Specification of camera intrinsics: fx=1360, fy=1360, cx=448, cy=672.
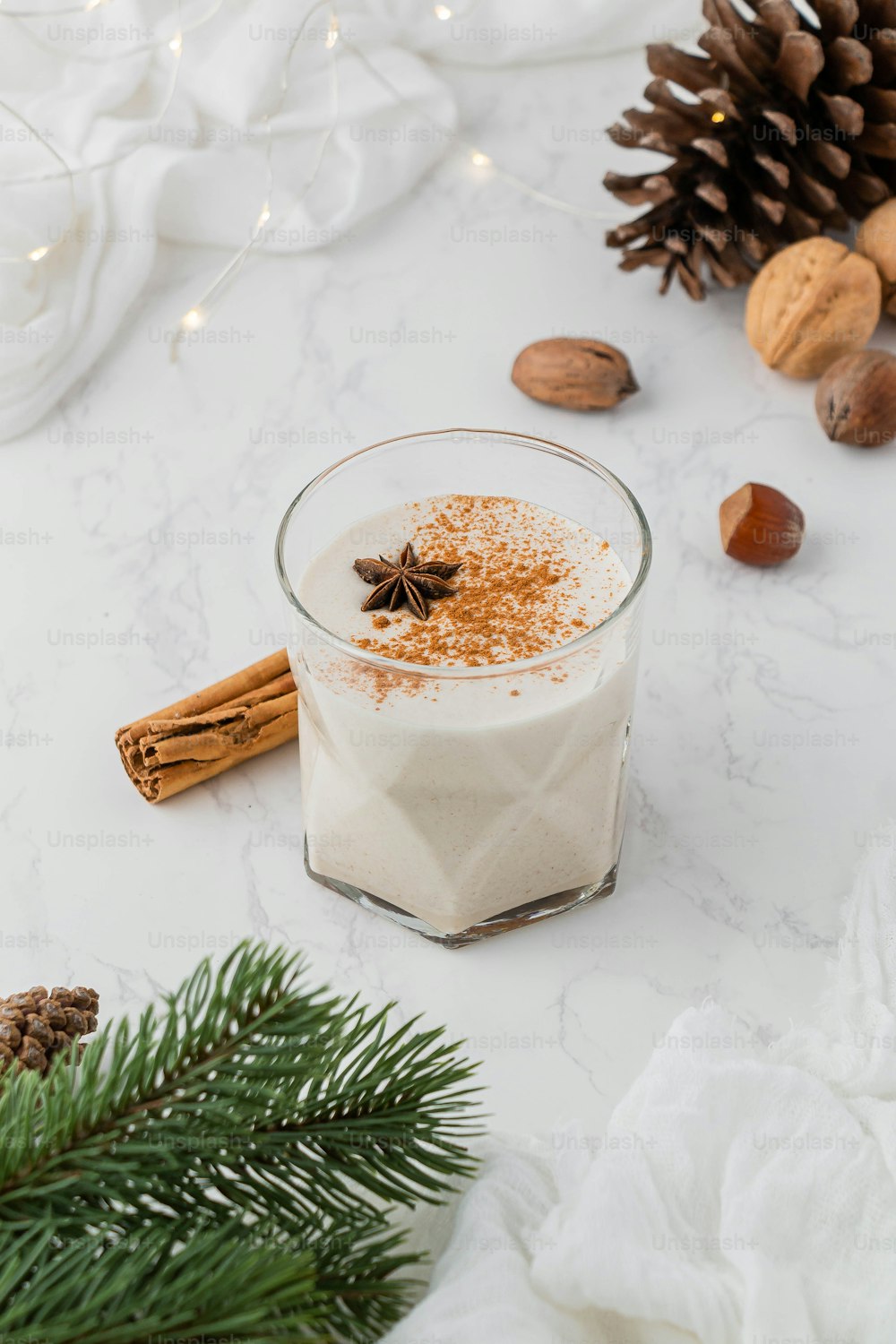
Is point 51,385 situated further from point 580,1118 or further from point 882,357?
point 580,1118

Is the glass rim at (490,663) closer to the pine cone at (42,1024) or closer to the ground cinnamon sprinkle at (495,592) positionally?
the ground cinnamon sprinkle at (495,592)

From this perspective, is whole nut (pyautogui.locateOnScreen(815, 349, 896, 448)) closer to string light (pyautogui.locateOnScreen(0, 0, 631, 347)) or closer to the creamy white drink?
string light (pyautogui.locateOnScreen(0, 0, 631, 347))

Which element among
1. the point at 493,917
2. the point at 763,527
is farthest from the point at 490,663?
the point at 763,527

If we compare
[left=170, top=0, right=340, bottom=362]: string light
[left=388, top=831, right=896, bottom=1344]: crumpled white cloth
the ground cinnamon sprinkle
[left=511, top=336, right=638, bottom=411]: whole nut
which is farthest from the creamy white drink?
[left=170, top=0, right=340, bottom=362]: string light

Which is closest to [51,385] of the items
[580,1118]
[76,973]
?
[76,973]

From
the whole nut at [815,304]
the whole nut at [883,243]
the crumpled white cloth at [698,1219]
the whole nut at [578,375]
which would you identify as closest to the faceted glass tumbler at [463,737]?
the crumpled white cloth at [698,1219]

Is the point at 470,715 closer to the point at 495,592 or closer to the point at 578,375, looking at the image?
the point at 495,592
